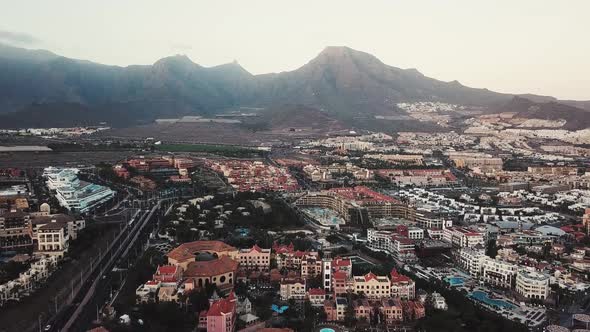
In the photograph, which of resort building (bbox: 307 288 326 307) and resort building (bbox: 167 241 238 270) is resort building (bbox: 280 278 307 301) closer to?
resort building (bbox: 307 288 326 307)

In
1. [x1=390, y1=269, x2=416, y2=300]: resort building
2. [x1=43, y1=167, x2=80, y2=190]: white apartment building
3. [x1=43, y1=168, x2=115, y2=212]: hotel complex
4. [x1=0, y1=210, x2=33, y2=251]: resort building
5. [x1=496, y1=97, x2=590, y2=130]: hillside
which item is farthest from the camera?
[x1=496, y1=97, x2=590, y2=130]: hillside

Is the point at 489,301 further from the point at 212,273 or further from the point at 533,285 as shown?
the point at 212,273

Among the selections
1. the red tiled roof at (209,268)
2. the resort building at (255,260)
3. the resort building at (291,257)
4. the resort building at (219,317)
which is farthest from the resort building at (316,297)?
the resort building at (255,260)

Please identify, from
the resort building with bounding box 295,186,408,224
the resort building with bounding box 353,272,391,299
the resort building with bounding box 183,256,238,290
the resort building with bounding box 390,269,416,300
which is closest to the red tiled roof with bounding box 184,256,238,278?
the resort building with bounding box 183,256,238,290

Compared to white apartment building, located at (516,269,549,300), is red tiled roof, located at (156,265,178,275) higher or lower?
higher

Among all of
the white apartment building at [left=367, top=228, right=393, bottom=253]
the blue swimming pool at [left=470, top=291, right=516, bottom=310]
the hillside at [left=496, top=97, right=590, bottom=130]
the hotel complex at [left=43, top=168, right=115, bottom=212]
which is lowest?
the blue swimming pool at [left=470, top=291, right=516, bottom=310]

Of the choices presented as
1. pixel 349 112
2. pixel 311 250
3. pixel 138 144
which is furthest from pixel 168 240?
pixel 349 112
